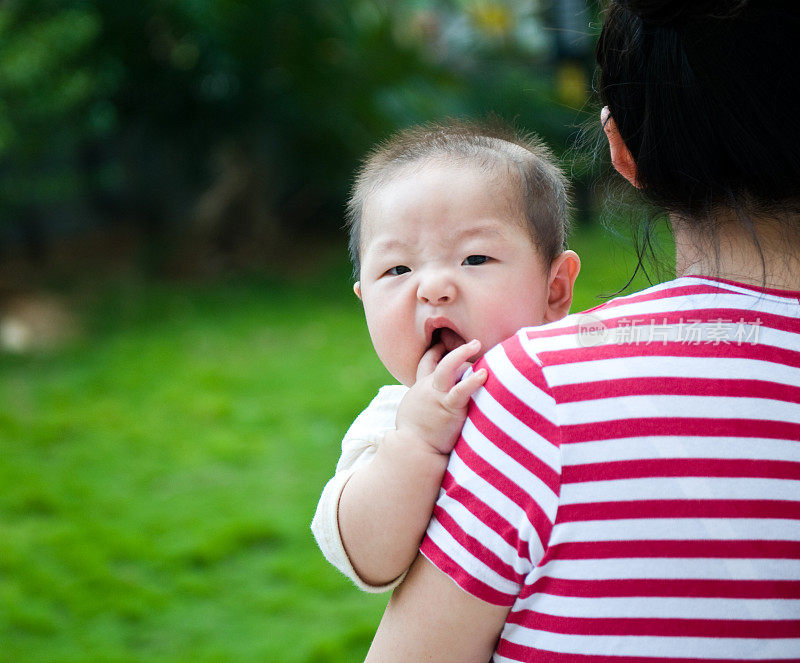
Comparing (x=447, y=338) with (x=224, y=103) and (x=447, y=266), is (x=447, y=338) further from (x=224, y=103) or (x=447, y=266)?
(x=224, y=103)

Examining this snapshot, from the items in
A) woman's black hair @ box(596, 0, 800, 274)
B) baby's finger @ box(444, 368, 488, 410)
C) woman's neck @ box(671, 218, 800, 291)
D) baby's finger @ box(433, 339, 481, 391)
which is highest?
woman's black hair @ box(596, 0, 800, 274)

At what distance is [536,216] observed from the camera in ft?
4.17

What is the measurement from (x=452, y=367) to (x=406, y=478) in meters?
0.15

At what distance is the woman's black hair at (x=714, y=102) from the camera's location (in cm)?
84

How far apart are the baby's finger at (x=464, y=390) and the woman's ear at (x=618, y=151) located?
0.27 meters

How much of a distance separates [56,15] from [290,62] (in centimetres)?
155

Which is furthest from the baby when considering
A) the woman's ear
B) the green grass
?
the green grass

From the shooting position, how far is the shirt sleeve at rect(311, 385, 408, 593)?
1071 millimetres

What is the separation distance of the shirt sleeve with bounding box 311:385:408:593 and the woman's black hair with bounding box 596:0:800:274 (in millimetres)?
466

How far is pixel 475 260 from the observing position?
120 cm

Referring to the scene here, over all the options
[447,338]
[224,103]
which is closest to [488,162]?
[447,338]

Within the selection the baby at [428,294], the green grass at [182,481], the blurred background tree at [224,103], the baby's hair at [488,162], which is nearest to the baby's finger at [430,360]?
the baby at [428,294]

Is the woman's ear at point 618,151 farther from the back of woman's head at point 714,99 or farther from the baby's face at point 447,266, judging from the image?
the baby's face at point 447,266

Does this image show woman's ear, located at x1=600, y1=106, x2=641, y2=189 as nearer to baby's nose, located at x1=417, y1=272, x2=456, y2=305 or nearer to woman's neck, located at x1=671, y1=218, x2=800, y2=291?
woman's neck, located at x1=671, y1=218, x2=800, y2=291
